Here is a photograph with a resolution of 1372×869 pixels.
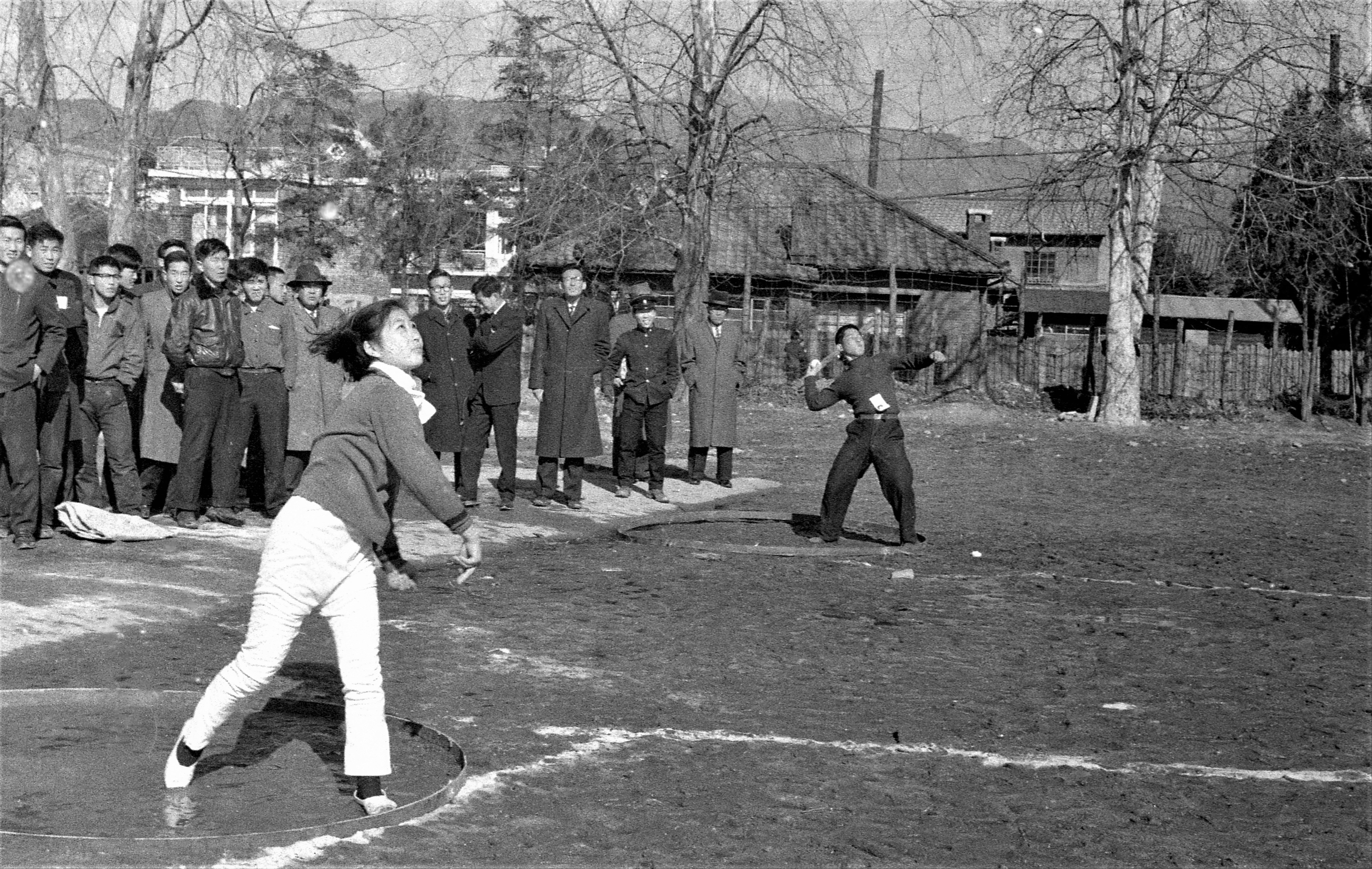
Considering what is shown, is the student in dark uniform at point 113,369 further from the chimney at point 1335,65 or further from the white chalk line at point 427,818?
the chimney at point 1335,65

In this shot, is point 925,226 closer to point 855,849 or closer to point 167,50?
point 167,50

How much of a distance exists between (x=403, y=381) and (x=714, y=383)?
10.7m

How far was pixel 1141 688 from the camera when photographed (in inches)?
297

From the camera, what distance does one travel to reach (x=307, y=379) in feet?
41.0

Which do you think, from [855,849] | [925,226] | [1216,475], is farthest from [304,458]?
[925,226]

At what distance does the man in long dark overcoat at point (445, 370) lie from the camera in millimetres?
12906

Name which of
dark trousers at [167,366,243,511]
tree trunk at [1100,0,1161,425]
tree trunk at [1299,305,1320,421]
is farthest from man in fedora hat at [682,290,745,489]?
tree trunk at [1299,305,1320,421]

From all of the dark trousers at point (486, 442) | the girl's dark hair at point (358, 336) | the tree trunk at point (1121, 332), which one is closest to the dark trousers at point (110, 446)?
the dark trousers at point (486, 442)

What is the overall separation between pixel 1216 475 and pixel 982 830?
15.6 meters

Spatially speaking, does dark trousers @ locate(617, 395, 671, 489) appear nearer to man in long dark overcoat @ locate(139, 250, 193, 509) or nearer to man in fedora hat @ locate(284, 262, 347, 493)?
man in fedora hat @ locate(284, 262, 347, 493)

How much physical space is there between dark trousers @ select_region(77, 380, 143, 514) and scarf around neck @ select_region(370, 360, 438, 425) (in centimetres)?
634

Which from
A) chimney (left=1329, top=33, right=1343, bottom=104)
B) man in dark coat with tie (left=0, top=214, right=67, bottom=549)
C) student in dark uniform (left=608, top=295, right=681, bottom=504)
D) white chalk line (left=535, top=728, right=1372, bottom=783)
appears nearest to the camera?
white chalk line (left=535, top=728, right=1372, bottom=783)

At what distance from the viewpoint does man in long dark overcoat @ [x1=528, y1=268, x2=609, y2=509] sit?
45.0 feet

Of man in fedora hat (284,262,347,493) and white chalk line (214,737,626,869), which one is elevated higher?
man in fedora hat (284,262,347,493)
